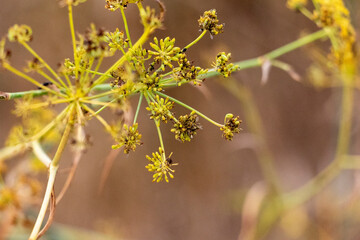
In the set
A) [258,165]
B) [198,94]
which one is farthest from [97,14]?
[258,165]

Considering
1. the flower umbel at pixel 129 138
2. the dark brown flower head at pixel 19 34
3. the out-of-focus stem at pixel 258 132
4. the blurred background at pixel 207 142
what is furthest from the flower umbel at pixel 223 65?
the blurred background at pixel 207 142

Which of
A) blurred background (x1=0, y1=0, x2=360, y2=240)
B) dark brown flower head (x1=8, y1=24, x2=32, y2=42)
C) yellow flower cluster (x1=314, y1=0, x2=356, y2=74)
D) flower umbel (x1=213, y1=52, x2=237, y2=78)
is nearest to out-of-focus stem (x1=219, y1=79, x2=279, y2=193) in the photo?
blurred background (x1=0, y1=0, x2=360, y2=240)

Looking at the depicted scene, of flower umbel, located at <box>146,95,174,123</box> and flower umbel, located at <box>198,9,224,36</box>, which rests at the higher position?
flower umbel, located at <box>198,9,224,36</box>

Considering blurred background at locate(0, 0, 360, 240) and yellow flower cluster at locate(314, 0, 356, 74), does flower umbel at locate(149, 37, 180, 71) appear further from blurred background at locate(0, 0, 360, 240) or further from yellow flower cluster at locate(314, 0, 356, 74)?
blurred background at locate(0, 0, 360, 240)

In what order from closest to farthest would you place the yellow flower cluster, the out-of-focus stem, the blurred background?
1. the yellow flower cluster
2. the out-of-focus stem
3. the blurred background

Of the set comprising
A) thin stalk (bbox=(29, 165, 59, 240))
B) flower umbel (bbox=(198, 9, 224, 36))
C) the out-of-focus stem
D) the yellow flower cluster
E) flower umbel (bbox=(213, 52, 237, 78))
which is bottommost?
thin stalk (bbox=(29, 165, 59, 240))

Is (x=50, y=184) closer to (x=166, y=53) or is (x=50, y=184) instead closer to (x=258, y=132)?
(x=166, y=53)

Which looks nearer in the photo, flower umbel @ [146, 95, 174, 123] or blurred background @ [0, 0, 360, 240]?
flower umbel @ [146, 95, 174, 123]

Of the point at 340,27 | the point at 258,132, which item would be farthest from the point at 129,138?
the point at 258,132

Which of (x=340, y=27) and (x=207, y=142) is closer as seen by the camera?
(x=340, y=27)
